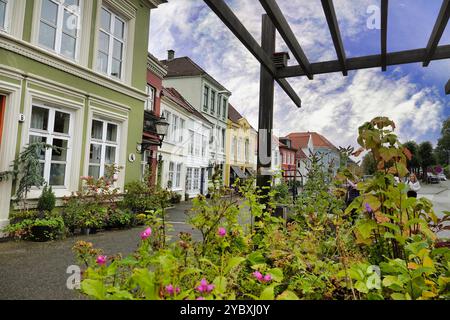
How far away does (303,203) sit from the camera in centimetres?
272

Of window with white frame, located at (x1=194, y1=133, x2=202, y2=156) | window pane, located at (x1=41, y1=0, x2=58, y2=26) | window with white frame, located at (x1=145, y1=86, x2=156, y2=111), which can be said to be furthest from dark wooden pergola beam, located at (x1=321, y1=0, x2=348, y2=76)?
window with white frame, located at (x1=194, y1=133, x2=202, y2=156)

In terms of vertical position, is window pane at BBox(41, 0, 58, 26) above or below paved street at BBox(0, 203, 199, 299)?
above

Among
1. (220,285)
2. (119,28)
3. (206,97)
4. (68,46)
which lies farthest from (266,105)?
(206,97)

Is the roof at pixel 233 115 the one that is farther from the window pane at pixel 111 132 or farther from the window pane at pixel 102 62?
the window pane at pixel 102 62

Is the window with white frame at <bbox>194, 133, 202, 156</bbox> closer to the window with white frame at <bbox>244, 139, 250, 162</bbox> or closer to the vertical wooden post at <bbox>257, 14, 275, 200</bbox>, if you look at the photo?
the window with white frame at <bbox>244, 139, 250, 162</bbox>

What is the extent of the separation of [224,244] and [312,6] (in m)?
2.05

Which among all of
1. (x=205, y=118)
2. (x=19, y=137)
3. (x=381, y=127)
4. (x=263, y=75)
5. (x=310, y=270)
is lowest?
(x=310, y=270)

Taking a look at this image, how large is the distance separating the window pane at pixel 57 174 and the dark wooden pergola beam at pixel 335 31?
5.44 metres

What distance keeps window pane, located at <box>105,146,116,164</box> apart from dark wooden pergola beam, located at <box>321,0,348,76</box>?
5.78 meters

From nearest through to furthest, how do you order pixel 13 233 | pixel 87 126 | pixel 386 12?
pixel 386 12 → pixel 13 233 → pixel 87 126

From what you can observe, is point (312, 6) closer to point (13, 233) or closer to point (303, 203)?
point (303, 203)

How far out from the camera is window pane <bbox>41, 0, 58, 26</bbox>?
5141mm

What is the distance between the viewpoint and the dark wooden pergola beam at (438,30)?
1.92 meters
